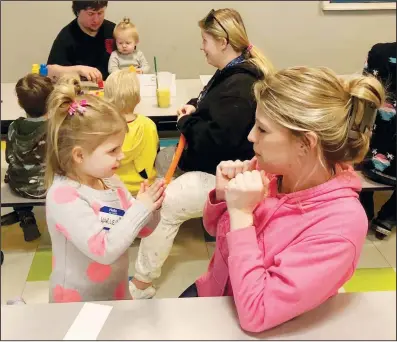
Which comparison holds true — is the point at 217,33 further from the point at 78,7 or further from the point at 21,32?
the point at 21,32

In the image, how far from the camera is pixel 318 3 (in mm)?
3998

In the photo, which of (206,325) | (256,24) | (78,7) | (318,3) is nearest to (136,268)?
(206,325)

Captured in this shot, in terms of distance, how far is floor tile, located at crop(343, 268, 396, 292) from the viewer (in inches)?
93.1

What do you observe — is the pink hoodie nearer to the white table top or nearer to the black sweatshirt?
the white table top

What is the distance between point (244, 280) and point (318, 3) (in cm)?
352

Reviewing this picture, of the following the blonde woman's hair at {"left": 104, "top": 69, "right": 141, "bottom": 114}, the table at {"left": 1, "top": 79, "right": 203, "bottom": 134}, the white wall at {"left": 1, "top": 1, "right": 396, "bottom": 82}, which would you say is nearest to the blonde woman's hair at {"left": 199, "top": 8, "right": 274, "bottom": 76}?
the blonde woman's hair at {"left": 104, "top": 69, "right": 141, "bottom": 114}

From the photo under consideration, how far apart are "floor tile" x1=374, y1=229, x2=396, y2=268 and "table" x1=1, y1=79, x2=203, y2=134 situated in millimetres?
1350

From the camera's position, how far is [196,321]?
1040 millimetres

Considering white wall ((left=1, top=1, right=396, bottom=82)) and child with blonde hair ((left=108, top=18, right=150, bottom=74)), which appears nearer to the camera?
child with blonde hair ((left=108, top=18, right=150, bottom=74))

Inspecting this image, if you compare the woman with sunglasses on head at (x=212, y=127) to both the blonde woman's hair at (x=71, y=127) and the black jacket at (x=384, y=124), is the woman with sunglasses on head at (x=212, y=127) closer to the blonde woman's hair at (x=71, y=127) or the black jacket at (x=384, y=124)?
the black jacket at (x=384, y=124)

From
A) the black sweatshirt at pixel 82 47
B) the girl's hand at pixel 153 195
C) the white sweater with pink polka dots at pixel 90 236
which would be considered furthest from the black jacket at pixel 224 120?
the black sweatshirt at pixel 82 47

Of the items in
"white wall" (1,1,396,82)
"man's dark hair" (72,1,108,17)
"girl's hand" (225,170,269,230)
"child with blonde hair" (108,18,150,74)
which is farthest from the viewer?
"white wall" (1,1,396,82)

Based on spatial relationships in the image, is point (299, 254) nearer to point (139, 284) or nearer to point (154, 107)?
point (139, 284)

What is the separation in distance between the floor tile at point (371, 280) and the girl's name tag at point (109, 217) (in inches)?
57.7
